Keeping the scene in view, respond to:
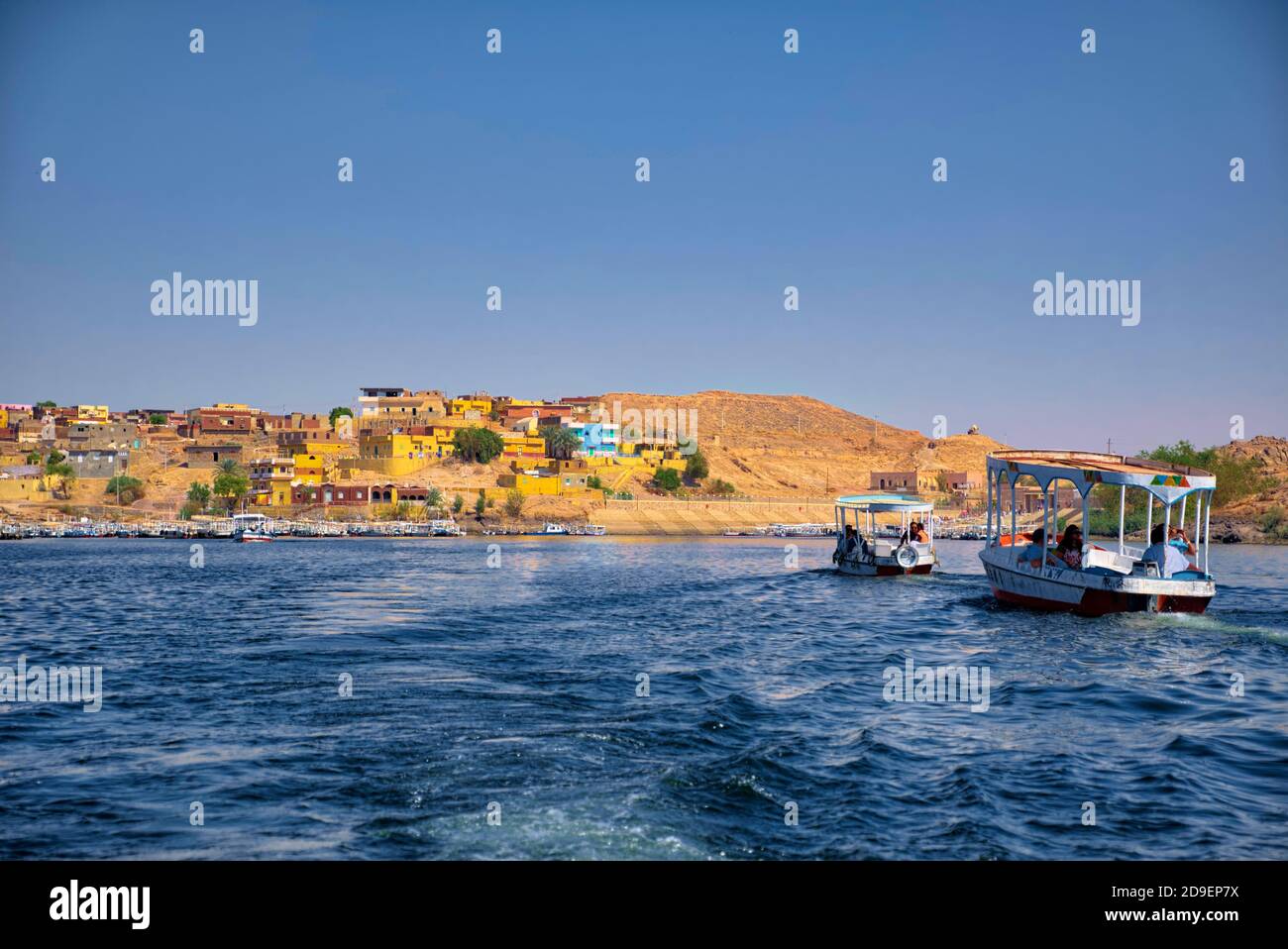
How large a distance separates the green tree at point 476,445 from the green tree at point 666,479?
24.3 meters

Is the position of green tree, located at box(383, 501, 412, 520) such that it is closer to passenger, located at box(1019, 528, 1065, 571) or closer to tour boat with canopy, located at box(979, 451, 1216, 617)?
tour boat with canopy, located at box(979, 451, 1216, 617)

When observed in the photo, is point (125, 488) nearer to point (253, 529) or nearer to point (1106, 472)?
point (253, 529)

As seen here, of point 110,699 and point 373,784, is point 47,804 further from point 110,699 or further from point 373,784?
point 110,699

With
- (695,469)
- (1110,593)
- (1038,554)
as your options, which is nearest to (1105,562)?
(1110,593)

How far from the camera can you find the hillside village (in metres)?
127

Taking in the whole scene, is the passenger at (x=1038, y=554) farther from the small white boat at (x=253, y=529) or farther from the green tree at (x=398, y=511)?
the green tree at (x=398, y=511)

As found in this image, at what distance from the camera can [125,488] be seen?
131 m

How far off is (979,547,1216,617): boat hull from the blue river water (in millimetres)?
477

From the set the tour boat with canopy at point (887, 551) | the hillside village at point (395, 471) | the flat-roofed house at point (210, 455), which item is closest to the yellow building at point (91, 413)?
the hillside village at point (395, 471)

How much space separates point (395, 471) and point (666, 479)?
3933 cm

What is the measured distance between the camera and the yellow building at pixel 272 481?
420 feet

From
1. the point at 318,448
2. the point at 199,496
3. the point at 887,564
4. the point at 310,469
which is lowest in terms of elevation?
the point at 887,564

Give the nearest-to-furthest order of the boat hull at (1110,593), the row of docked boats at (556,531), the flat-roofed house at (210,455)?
the boat hull at (1110,593) → the row of docked boats at (556,531) → the flat-roofed house at (210,455)

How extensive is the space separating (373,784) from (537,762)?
7.07ft
